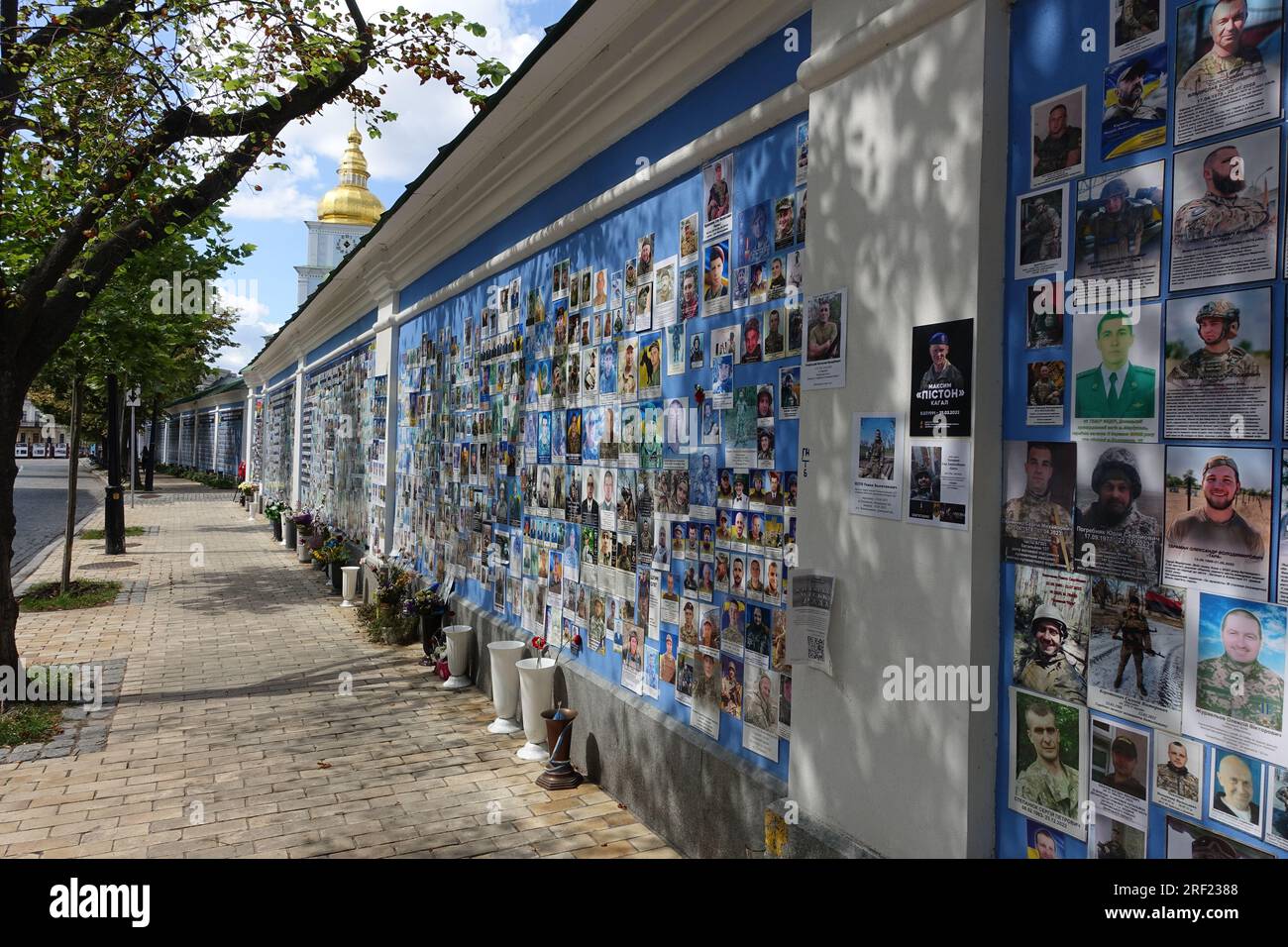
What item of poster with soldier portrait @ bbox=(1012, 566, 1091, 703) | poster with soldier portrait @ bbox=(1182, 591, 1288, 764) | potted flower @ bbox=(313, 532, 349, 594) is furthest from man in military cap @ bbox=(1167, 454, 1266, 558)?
potted flower @ bbox=(313, 532, 349, 594)

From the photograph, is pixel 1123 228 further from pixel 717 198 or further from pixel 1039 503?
pixel 717 198

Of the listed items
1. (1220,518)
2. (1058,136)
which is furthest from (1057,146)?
(1220,518)

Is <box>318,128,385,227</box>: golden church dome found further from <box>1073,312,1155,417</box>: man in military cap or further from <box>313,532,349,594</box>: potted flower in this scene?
<box>1073,312,1155,417</box>: man in military cap

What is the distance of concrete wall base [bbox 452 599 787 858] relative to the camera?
153 inches

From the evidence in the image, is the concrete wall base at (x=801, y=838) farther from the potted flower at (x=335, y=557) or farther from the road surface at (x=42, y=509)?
the road surface at (x=42, y=509)

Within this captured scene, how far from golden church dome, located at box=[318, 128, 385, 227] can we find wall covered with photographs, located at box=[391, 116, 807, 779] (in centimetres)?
3155

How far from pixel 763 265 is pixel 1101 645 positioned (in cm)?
226

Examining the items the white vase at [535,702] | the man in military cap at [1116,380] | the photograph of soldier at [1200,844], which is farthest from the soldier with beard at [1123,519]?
the white vase at [535,702]

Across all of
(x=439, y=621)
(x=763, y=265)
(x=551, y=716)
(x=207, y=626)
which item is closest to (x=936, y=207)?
(x=763, y=265)

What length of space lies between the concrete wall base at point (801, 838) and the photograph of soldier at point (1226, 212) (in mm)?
2060

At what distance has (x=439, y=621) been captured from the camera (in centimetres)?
873

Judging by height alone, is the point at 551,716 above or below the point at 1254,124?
below

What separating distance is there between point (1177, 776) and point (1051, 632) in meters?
0.47

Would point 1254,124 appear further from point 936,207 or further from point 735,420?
point 735,420
